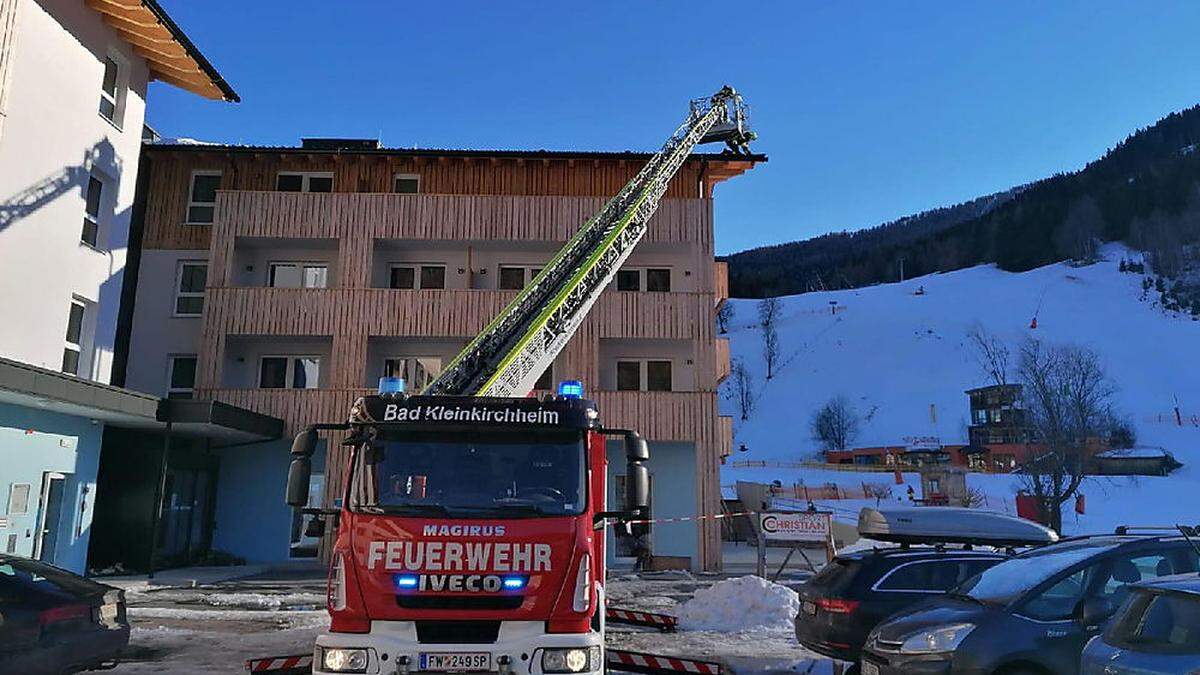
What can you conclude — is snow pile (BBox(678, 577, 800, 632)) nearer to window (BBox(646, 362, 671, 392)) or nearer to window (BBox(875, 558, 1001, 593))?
window (BBox(875, 558, 1001, 593))

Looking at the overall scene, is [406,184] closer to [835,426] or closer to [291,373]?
[291,373]

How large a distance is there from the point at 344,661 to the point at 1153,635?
17.4 ft

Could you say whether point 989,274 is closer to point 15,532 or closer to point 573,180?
point 573,180

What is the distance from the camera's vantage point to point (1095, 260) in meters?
155

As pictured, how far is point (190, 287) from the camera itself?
26.4 meters

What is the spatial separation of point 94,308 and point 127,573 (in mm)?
6825

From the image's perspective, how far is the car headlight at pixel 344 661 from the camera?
5.80m

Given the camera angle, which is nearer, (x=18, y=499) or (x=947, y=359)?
(x=18, y=499)

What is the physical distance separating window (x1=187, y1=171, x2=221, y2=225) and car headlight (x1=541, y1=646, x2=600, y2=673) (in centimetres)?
2549

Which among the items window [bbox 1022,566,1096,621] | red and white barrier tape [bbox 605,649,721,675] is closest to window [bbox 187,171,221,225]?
red and white barrier tape [bbox 605,649,721,675]

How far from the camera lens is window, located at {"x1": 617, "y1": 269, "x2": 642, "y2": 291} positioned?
1055 inches

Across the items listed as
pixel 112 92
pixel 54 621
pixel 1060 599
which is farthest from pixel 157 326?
pixel 1060 599

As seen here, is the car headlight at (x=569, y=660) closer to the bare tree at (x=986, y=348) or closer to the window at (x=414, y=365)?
the window at (x=414, y=365)

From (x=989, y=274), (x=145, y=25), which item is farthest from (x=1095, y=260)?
(x=145, y=25)
